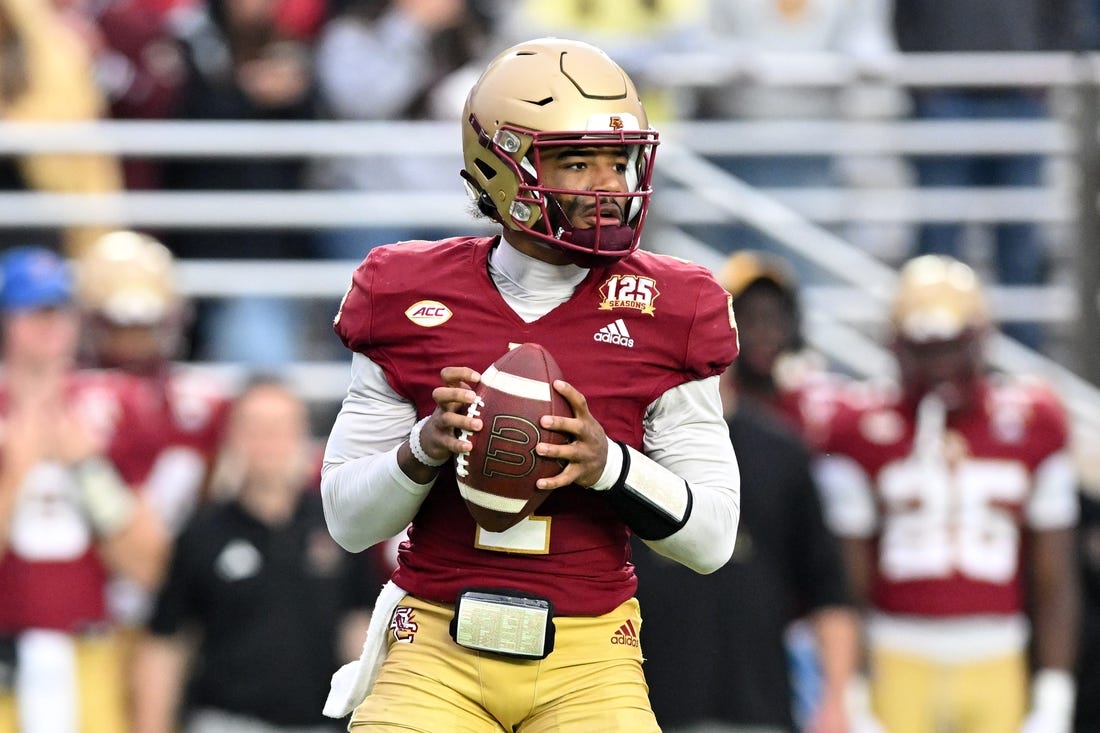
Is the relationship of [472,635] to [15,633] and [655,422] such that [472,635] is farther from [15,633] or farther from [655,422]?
[15,633]

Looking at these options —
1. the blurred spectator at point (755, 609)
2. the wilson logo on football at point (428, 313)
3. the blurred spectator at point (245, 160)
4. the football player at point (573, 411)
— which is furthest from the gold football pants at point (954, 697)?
the wilson logo on football at point (428, 313)

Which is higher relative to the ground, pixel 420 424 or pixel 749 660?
pixel 420 424

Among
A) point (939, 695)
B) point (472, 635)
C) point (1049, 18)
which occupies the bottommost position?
point (939, 695)

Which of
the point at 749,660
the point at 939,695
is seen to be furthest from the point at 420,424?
the point at 939,695

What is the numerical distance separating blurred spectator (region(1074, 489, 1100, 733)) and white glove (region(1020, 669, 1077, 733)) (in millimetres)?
366

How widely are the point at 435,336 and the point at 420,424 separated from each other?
0.68 feet

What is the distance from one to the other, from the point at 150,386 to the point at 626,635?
12.5 ft

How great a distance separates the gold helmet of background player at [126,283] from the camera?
7.27 metres

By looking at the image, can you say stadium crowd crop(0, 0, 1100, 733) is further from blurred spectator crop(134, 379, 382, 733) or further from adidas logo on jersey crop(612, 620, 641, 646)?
adidas logo on jersey crop(612, 620, 641, 646)

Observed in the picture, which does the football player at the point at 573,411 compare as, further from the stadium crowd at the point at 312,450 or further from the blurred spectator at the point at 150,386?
the blurred spectator at the point at 150,386

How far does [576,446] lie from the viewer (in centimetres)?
352

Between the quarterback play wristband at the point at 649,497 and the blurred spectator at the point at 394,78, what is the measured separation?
14.8 ft

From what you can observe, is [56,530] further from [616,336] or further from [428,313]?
[616,336]

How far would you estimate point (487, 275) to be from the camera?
12.6 feet
